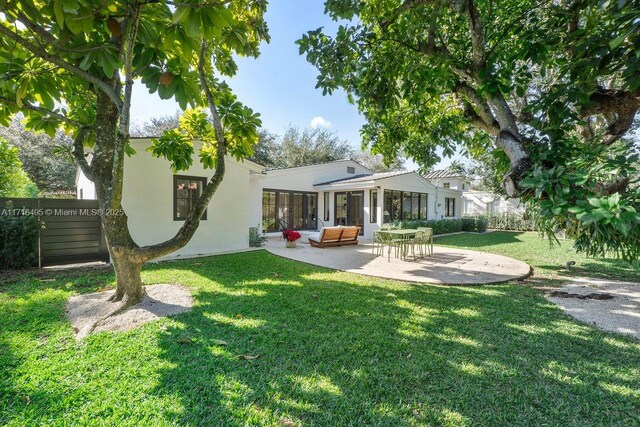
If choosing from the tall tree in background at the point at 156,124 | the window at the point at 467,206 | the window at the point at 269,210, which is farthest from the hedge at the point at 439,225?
the tall tree in background at the point at 156,124

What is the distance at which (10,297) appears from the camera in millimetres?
5164

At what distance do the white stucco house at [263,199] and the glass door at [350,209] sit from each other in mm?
61

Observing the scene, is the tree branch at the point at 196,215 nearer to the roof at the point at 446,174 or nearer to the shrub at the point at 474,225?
the shrub at the point at 474,225

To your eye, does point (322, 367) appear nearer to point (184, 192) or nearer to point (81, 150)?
point (81, 150)

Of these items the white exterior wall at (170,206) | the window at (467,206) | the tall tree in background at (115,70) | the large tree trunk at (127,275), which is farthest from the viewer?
the window at (467,206)

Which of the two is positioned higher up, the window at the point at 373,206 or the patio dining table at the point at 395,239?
the window at the point at 373,206

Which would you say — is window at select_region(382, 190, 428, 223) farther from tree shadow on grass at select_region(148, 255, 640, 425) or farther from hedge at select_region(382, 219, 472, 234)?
tree shadow on grass at select_region(148, 255, 640, 425)

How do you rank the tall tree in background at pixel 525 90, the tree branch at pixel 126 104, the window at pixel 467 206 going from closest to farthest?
the tall tree in background at pixel 525 90
the tree branch at pixel 126 104
the window at pixel 467 206

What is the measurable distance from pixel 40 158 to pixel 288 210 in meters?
21.7

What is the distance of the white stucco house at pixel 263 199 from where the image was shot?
9234 millimetres

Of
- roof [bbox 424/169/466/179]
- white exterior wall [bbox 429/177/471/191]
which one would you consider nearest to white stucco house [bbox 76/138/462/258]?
white exterior wall [bbox 429/177/471/191]

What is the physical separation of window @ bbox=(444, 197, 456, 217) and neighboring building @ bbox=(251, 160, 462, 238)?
128 inches

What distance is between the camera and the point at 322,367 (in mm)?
3008

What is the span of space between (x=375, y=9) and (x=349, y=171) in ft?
50.6
